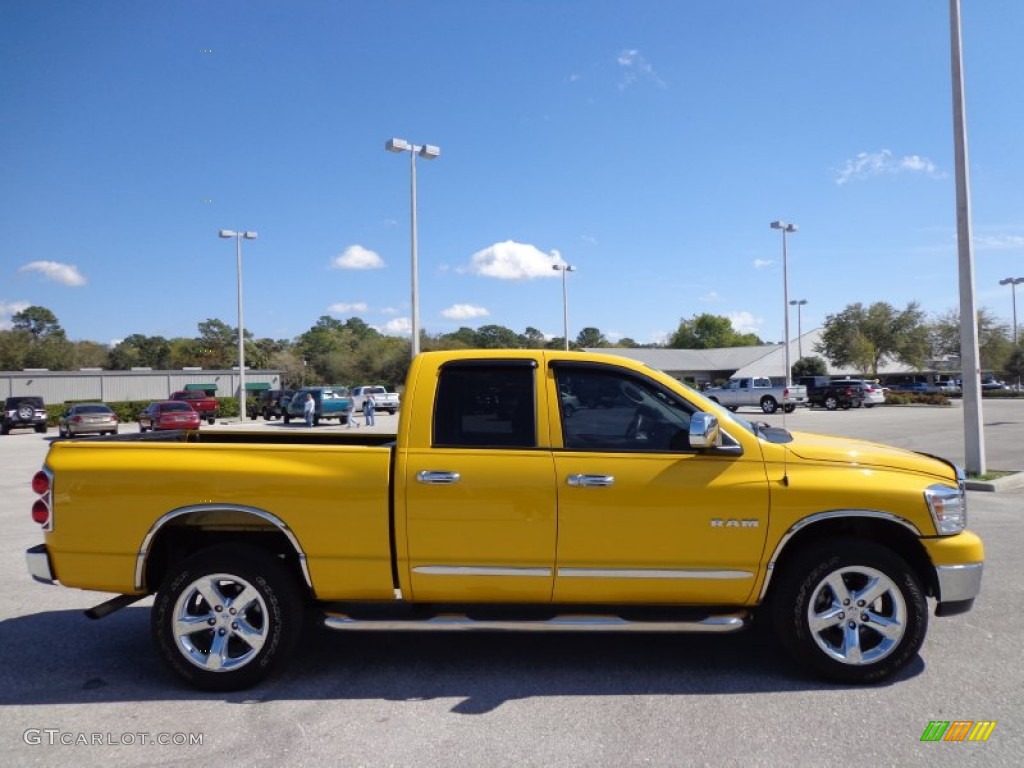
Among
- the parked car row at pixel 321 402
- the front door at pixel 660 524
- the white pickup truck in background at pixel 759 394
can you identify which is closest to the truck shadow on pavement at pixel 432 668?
the front door at pixel 660 524

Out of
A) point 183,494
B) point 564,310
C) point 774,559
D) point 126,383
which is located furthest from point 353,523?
point 126,383

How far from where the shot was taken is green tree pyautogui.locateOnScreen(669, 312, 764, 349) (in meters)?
127

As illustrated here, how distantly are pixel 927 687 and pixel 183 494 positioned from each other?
4.40 m

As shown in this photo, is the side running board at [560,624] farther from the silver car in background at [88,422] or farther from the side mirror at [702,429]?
the silver car in background at [88,422]

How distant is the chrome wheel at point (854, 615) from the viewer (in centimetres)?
425

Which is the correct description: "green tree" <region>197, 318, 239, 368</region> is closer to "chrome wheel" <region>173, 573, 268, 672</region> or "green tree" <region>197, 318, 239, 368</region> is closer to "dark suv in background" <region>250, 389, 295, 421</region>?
"dark suv in background" <region>250, 389, 295, 421</region>

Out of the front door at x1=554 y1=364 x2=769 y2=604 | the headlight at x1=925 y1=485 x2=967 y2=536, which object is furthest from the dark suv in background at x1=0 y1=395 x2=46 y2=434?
the headlight at x1=925 y1=485 x2=967 y2=536

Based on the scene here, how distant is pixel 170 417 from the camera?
31.1 metres

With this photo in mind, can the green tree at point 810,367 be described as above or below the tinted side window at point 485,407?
above

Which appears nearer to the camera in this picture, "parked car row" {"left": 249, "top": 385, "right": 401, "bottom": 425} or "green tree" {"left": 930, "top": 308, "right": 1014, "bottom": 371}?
"parked car row" {"left": 249, "top": 385, "right": 401, "bottom": 425}

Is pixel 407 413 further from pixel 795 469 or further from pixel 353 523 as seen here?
pixel 795 469

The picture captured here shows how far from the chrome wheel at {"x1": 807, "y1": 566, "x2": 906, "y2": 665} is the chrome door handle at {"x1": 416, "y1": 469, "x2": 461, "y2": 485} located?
2.14m

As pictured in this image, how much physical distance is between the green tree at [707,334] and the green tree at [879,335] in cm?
5631

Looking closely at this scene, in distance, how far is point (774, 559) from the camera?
426cm
